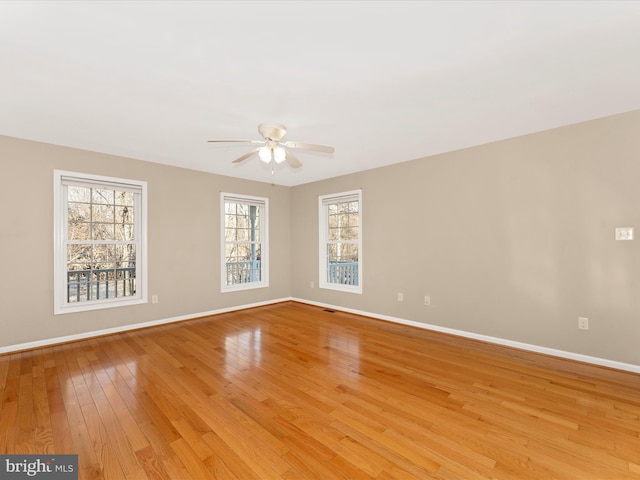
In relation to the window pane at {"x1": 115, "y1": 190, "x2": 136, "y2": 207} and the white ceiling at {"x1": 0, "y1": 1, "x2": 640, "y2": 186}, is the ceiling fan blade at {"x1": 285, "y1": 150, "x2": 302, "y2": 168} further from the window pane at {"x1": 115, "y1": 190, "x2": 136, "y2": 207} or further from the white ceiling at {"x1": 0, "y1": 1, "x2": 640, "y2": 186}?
the window pane at {"x1": 115, "y1": 190, "x2": 136, "y2": 207}

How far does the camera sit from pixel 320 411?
212cm

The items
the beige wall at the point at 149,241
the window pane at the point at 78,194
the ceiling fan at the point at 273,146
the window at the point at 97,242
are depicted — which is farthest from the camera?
the window pane at the point at 78,194

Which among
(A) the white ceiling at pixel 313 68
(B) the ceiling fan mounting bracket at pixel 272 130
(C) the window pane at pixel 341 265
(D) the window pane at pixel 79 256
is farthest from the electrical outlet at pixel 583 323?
(D) the window pane at pixel 79 256

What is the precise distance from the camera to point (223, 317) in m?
4.83

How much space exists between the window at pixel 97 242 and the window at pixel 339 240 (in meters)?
2.98

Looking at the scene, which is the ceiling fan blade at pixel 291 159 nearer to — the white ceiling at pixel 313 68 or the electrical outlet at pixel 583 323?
the white ceiling at pixel 313 68

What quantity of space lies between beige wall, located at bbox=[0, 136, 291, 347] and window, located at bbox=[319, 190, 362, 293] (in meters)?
0.94

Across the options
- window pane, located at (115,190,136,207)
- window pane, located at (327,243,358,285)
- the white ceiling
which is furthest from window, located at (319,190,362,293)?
window pane, located at (115,190,136,207)

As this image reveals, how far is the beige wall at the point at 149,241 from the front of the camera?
3.34 m

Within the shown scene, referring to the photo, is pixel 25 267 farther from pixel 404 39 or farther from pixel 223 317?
pixel 404 39

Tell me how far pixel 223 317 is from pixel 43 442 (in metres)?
3.06

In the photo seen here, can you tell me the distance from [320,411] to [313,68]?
97.4 inches

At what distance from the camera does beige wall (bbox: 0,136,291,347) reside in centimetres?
334

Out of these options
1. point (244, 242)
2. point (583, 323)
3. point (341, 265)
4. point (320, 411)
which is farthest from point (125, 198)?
point (583, 323)
